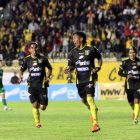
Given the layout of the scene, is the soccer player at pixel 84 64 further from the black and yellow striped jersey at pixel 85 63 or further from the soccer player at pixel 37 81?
the soccer player at pixel 37 81

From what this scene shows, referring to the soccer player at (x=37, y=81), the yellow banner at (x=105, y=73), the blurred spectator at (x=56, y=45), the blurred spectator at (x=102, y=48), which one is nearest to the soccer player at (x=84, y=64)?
the soccer player at (x=37, y=81)

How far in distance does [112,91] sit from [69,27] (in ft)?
18.2

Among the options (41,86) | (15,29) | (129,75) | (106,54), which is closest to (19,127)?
(41,86)

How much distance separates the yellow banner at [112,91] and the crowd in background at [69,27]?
183cm

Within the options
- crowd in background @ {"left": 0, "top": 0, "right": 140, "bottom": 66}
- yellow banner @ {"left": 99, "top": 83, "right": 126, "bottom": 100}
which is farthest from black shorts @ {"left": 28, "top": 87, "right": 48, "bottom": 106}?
yellow banner @ {"left": 99, "top": 83, "right": 126, "bottom": 100}

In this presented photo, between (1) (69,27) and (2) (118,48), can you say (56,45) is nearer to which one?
(1) (69,27)

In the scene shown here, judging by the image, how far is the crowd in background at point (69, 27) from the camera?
30.5 meters

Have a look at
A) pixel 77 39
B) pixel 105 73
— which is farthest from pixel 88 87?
pixel 105 73

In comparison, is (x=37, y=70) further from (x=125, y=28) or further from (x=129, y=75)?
(x=125, y=28)

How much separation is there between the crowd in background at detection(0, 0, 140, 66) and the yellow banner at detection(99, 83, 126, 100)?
5.99 ft

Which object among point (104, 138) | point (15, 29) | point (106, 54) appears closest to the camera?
point (104, 138)

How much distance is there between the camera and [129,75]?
13.8 m

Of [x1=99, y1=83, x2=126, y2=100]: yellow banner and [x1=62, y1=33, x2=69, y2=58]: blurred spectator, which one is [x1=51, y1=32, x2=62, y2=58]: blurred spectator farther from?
[x1=99, y1=83, x2=126, y2=100]: yellow banner

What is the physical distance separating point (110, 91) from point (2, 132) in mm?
18838
